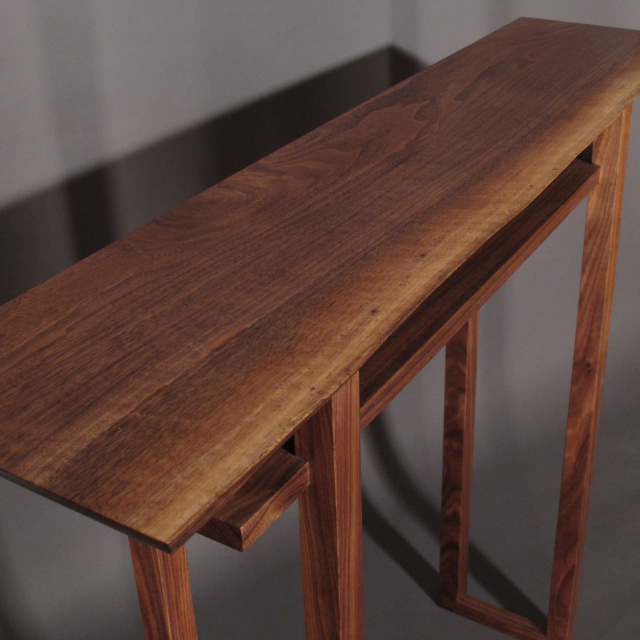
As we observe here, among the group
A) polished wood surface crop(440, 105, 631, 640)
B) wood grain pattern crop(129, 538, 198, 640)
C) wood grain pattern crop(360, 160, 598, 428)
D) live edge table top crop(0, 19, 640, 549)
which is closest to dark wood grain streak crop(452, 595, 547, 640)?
polished wood surface crop(440, 105, 631, 640)

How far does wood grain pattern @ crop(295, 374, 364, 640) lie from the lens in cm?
85

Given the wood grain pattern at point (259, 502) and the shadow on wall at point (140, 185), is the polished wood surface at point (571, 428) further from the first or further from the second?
the wood grain pattern at point (259, 502)

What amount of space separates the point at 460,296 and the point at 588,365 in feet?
2.04

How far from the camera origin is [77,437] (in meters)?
0.70

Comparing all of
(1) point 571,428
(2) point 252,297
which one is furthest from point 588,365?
(2) point 252,297

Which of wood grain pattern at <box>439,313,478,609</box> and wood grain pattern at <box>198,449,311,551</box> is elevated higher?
wood grain pattern at <box>198,449,311,551</box>

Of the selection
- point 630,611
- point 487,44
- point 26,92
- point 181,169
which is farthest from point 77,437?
point 630,611

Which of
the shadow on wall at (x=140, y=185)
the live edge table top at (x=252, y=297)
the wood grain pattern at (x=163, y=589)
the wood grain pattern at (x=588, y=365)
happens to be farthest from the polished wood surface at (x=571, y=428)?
the wood grain pattern at (x=163, y=589)

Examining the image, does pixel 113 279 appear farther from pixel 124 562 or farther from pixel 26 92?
Result: pixel 124 562

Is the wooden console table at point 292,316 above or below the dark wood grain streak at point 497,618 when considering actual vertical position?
above

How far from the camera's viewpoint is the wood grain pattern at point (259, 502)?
809mm

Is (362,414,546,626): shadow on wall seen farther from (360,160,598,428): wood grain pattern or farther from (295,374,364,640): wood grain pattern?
(295,374,364,640): wood grain pattern

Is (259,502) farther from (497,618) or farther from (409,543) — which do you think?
(409,543)

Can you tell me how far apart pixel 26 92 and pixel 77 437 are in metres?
0.79
